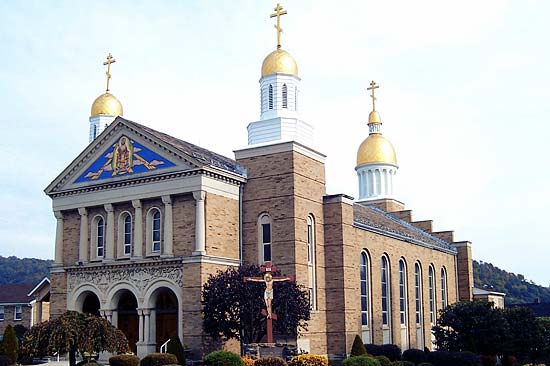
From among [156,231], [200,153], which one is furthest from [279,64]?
[156,231]

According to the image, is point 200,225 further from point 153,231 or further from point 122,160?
point 122,160

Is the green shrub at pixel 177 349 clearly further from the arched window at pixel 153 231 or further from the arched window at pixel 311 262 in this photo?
the arched window at pixel 311 262

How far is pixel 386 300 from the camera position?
155 ft

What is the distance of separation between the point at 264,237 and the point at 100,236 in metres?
8.90

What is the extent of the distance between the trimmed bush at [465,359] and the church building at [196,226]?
18.7 feet

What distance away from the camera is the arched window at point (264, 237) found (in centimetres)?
3828

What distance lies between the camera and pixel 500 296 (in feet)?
215

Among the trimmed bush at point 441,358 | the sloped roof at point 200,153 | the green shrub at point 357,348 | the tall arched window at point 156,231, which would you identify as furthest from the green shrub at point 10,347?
the trimmed bush at point 441,358

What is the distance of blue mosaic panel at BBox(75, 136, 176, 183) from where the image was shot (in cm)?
3759

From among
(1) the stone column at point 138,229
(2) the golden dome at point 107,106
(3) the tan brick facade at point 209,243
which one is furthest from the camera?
(2) the golden dome at point 107,106

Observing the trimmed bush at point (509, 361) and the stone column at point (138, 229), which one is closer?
the stone column at point (138, 229)

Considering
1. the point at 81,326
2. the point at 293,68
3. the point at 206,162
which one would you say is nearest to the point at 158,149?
the point at 206,162

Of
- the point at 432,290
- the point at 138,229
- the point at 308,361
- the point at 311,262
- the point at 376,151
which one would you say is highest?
the point at 376,151

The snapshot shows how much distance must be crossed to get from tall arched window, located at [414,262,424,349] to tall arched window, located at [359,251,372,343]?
27.8 feet
